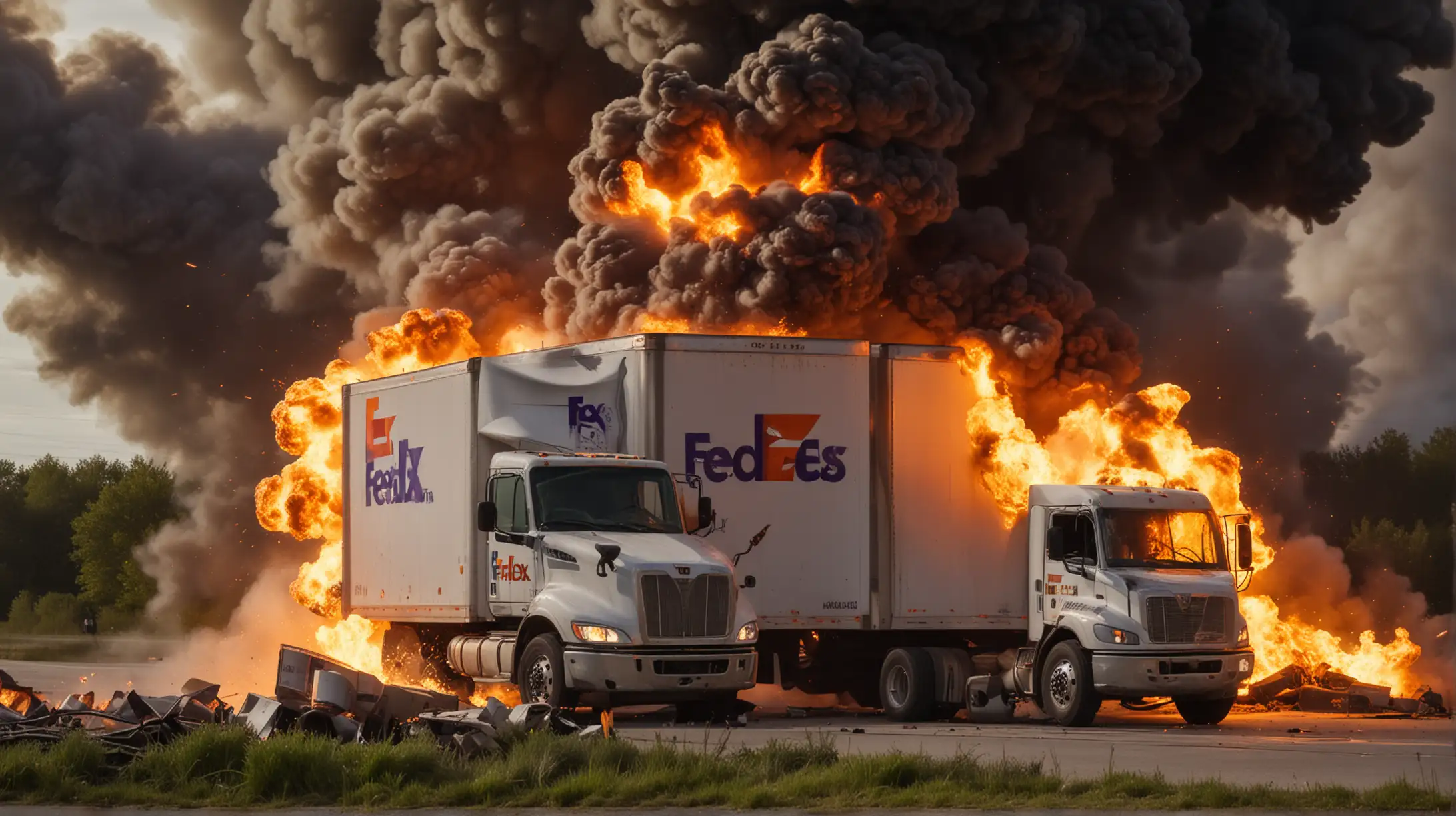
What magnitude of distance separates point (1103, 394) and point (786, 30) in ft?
32.0

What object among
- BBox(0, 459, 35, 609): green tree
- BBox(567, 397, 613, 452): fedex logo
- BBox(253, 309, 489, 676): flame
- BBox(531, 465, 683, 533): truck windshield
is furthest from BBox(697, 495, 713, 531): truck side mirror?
BBox(0, 459, 35, 609): green tree

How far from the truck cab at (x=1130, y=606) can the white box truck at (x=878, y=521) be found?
29 millimetres

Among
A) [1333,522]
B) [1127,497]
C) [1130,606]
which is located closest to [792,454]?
[1127,497]

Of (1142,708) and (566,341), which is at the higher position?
(566,341)

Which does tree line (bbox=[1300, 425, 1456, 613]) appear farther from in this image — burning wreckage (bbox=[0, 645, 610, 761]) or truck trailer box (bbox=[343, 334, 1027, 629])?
burning wreckage (bbox=[0, 645, 610, 761])

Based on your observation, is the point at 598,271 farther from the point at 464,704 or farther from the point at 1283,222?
the point at 1283,222

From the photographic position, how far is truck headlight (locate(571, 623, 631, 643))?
68.5 ft

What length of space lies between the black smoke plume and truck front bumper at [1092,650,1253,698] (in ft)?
35.4

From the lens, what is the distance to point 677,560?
21234 mm

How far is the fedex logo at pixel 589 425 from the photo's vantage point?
23500 mm

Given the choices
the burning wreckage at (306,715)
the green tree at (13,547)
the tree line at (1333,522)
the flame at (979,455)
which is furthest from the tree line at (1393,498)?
the green tree at (13,547)

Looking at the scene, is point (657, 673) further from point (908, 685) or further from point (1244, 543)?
point (1244, 543)

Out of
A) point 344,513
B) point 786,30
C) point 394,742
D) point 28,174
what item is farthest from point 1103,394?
point 28,174

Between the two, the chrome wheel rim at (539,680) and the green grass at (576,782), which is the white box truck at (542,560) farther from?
the green grass at (576,782)
